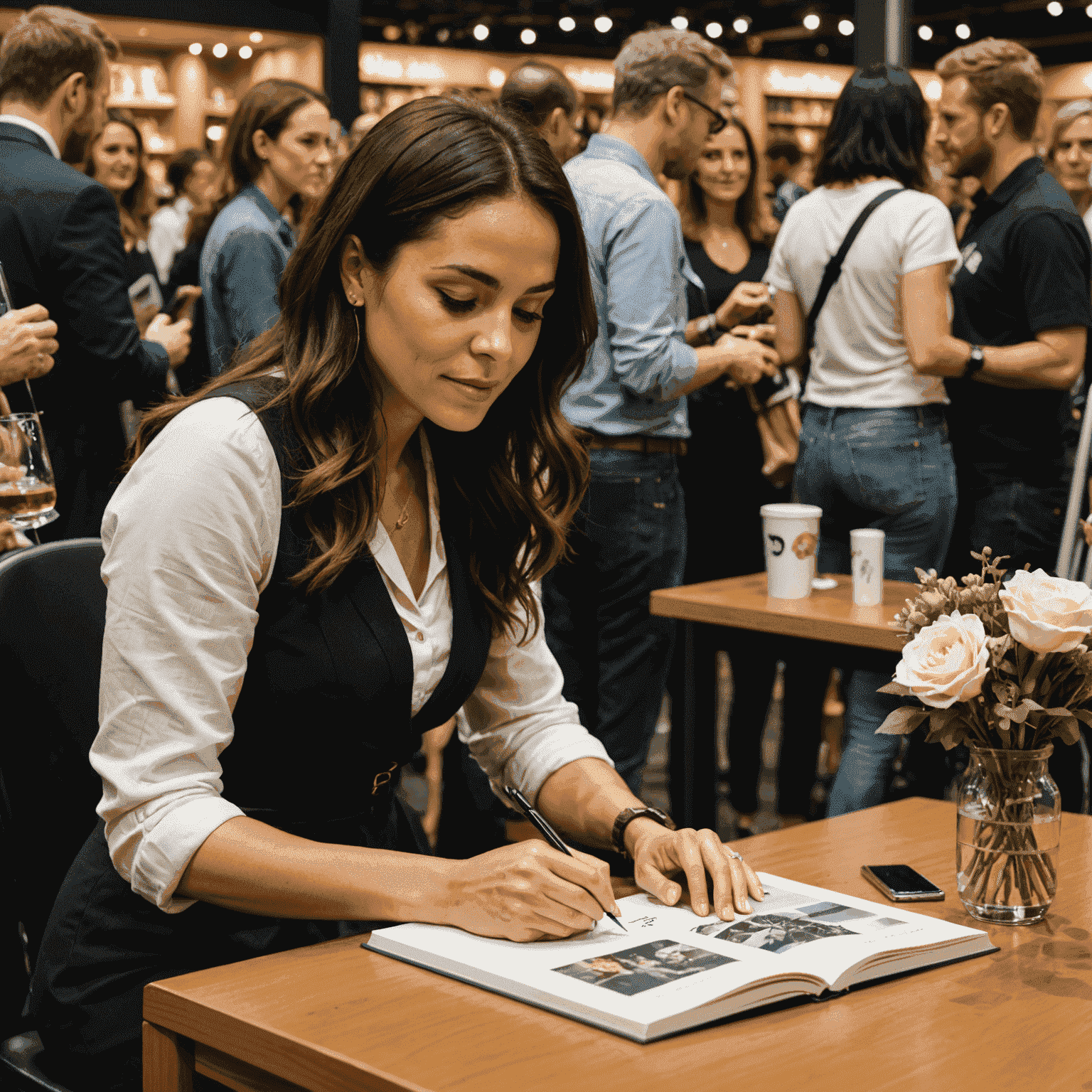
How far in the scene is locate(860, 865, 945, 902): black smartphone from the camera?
1351 millimetres

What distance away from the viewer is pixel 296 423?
142 centimetres

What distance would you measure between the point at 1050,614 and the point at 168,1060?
822mm

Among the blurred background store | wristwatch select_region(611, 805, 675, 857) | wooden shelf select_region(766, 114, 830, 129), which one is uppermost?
the blurred background store

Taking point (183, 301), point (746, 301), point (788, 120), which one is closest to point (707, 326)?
point (746, 301)

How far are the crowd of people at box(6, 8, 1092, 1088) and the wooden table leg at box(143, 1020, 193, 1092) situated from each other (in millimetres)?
161

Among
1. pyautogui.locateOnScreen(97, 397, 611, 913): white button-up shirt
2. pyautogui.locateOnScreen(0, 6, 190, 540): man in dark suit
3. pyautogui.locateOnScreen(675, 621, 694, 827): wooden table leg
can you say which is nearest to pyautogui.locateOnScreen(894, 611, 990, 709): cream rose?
pyautogui.locateOnScreen(97, 397, 611, 913): white button-up shirt

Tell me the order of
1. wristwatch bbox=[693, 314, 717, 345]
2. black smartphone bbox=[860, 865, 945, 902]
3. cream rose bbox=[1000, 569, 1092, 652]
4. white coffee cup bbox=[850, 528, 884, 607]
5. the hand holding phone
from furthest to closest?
the hand holding phone, wristwatch bbox=[693, 314, 717, 345], white coffee cup bbox=[850, 528, 884, 607], black smartphone bbox=[860, 865, 945, 902], cream rose bbox=[1000, 569, 1092, 652]

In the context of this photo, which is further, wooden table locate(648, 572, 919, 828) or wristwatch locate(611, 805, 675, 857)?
wooden table locate(648, 572, 919, 828)

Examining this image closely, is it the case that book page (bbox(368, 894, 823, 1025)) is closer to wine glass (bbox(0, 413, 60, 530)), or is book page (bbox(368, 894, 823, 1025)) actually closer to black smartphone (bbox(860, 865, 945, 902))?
black smartphone (bbox(860, 865, 945, 902))

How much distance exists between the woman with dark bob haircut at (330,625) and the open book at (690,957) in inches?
1.1

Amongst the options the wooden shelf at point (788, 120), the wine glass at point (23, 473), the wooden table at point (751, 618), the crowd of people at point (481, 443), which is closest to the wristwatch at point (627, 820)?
the crowd of people at point (481, 443)

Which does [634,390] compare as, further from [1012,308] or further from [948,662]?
[948,662]

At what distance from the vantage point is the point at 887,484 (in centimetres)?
309

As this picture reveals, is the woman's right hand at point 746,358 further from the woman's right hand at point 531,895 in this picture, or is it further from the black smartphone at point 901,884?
the woman's right hand at point 531,895
